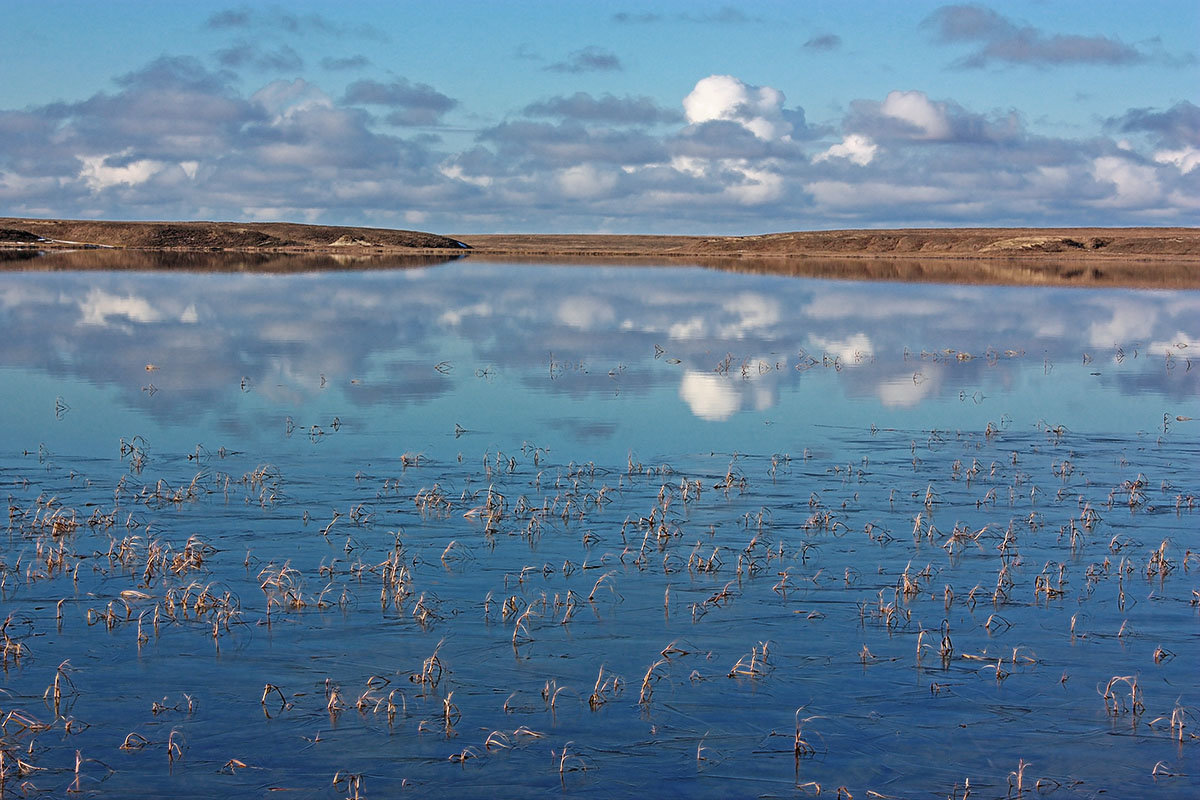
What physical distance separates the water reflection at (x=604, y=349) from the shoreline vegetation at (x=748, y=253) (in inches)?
1192

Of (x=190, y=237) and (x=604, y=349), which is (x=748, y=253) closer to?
(x=190, y=237)

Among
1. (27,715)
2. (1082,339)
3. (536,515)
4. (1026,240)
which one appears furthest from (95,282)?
(1026,240)

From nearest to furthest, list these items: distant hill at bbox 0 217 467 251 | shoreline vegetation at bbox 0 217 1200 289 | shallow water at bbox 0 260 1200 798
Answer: shallow water at bbox 0 260 1200 798 < shoreline vegetation at bbox 0 217 1200 289 < distant hill at bbox 0 217 467 251

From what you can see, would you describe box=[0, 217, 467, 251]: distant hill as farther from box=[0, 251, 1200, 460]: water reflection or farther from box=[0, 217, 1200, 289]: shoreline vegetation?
box=[0, 251, 1200, 460]: water reflection

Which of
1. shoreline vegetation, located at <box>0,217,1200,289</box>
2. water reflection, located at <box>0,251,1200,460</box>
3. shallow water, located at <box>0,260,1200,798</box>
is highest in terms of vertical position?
shoreline vegetation, located at <box>0,217,1200,289</box>

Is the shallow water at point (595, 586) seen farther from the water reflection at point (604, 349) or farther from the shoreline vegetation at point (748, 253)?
the shoreline vegetation at point (748, 253)

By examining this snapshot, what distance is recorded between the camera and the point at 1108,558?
1302 cm

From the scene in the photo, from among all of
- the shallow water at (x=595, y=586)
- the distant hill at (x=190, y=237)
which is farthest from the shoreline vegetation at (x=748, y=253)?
the shallow water at (x=595, y=586)

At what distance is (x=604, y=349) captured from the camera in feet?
118

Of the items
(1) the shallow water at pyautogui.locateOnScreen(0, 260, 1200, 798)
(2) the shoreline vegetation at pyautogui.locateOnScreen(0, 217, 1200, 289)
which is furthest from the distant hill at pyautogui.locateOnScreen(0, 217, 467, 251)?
(1) the shallow water at pyautogui.locateOnScreen(0, 260, 1200, 798)

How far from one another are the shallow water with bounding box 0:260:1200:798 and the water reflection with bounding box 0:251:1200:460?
0.36m

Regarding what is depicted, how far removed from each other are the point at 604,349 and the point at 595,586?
81.7ft

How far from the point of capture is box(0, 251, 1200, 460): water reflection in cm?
2518

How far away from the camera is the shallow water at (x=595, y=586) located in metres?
8.52
